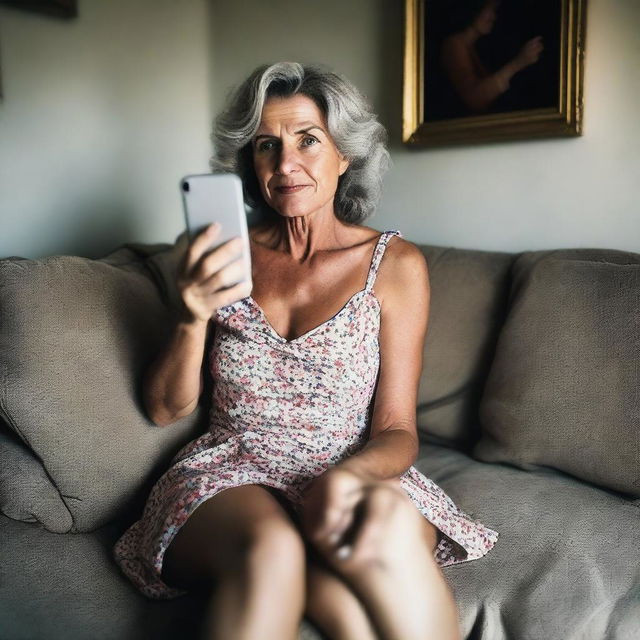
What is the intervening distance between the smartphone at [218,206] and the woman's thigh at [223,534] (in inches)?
13.4

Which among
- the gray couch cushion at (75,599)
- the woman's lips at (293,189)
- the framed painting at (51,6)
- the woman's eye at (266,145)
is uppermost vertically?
the framed painting at (51,6)

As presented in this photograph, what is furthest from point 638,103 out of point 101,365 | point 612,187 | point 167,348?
point 101,365

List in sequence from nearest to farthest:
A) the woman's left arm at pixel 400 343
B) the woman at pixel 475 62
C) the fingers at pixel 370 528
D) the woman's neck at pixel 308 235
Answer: the fingers at pixel 370 528, the woman's left arm at pixel 400 343, the woman's neck at pixel 308 235, the woman at pixel 475 62

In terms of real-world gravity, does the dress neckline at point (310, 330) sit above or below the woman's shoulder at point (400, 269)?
below

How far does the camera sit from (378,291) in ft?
4.18

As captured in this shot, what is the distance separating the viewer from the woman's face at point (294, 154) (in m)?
1.26

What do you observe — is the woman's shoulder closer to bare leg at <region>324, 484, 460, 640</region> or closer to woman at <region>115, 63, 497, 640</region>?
woman at <region>115, 63, 497, 640</region>

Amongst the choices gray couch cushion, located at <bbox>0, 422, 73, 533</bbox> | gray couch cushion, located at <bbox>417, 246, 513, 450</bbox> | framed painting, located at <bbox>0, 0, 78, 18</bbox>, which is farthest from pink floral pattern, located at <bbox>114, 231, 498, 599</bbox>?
framed painting, located at <bbox>0, 0, 78, 18</bbox>

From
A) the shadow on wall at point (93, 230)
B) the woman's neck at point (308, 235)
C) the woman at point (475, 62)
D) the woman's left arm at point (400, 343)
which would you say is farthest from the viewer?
the shadow on wall at point (93, 230)

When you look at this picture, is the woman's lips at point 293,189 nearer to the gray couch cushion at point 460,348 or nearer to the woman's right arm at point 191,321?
the woman's right arm at point 191,321

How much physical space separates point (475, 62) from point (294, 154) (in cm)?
71

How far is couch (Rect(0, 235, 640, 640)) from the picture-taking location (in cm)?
100

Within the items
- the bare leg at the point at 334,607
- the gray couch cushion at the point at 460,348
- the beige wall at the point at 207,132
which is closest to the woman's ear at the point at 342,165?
the gray couch cushion at the point at 460,348

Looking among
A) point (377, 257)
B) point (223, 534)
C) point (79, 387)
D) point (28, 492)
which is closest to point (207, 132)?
point (377, 257)
